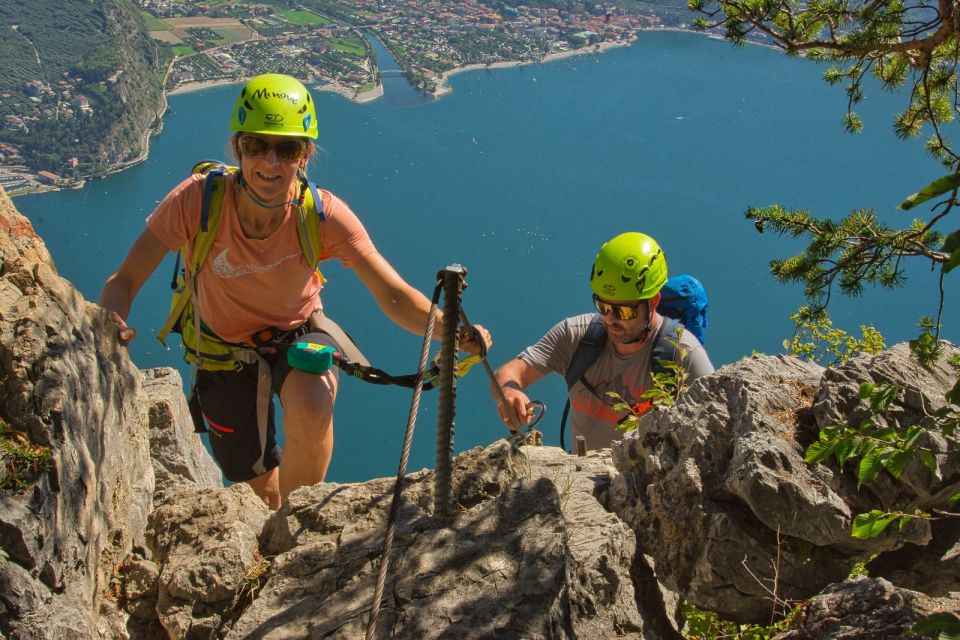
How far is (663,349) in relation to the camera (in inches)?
159

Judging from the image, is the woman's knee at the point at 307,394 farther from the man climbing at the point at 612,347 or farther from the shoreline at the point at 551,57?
the shoreline at the point at 551,57

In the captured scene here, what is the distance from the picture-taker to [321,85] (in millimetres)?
46531

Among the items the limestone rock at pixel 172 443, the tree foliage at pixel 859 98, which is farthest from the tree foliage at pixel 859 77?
the limestone rock at pixel 172 443

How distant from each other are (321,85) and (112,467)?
46322mm

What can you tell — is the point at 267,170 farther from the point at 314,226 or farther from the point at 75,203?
the point at 75,203

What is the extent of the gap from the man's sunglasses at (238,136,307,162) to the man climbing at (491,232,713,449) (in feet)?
4.97

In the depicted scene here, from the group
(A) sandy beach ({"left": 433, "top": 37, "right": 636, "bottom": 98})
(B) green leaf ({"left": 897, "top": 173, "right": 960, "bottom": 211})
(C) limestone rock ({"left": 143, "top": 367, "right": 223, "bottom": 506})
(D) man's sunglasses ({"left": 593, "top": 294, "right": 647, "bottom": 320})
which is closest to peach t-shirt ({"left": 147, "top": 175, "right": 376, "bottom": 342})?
(C) limestone rock ({"left": 143, "top": 367, "right": 223, "bottom": 506})

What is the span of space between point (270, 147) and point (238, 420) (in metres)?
1.30

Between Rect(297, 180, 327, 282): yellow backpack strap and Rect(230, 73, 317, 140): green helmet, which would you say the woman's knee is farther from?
Rect(230, 73, 317, 140): green helmet

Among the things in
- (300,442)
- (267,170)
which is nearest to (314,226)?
(267,170)

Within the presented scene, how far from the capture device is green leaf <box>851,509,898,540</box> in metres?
1.97

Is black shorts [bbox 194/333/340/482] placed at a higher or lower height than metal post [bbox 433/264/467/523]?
lower

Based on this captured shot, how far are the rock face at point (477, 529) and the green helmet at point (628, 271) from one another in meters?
0.80

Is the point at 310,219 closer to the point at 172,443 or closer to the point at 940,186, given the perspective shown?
the point at 172,443
